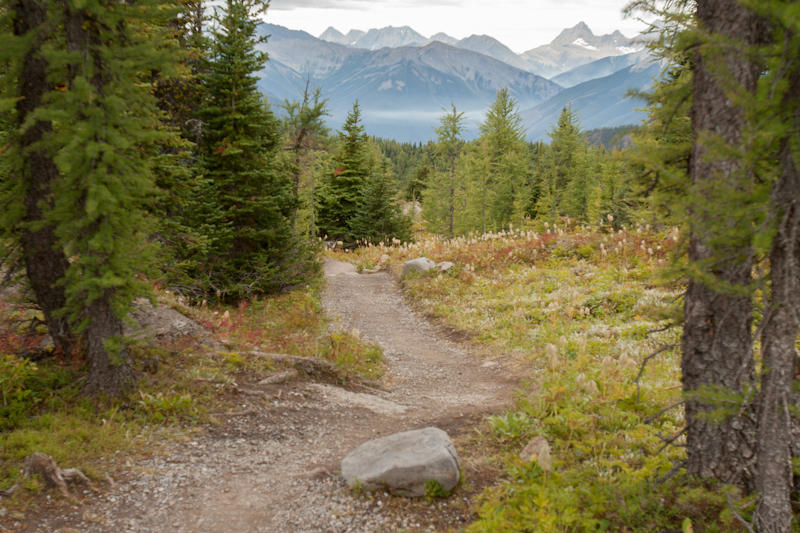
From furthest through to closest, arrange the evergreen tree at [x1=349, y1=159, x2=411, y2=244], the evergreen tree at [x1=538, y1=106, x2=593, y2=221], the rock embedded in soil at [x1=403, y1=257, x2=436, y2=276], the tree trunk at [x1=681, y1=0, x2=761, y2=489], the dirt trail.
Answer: the evergreen tree at [x1=538, y1=106, x2=593, y2=221] → the evergreen tree at [x1=349, y1=159, x2=411, y2=244] → the rock embedded in soil at [x1=403, y1=257, x2=436, y2=276] → the dirt trail → the tree trunk at [x1=681, y1=0, x2=761, y2=489]

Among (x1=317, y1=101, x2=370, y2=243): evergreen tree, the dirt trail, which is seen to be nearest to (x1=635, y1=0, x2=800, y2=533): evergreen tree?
the dirt trail

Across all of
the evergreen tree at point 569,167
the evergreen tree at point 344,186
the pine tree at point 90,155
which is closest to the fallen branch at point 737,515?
the pine tree at point 90,155

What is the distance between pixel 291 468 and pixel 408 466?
1679mm

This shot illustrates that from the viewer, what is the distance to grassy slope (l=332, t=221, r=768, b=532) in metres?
3.72

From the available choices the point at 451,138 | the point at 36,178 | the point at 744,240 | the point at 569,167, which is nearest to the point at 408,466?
the point at 744,240

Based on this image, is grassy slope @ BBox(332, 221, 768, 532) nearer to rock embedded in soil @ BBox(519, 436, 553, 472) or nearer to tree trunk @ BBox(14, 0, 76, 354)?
rock embedded in soil @ BBox(519, 436, 553, 472)

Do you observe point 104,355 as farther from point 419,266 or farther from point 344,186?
point 344,186

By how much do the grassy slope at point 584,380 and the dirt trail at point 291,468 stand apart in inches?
31.2

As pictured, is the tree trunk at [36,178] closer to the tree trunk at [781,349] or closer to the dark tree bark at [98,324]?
the dark tree bark at [98,324]

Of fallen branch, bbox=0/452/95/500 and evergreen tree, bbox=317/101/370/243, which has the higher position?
evergreen tree, bbox=317/101/370/243

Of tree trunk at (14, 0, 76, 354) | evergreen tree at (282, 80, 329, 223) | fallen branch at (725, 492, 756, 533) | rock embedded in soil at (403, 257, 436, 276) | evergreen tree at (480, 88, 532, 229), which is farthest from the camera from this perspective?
evergreen tree at (480, 88, 532, 229)

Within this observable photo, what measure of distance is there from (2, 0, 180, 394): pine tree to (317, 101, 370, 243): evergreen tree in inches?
973

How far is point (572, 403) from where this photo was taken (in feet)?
20.6

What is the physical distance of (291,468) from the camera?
18.0 feet
